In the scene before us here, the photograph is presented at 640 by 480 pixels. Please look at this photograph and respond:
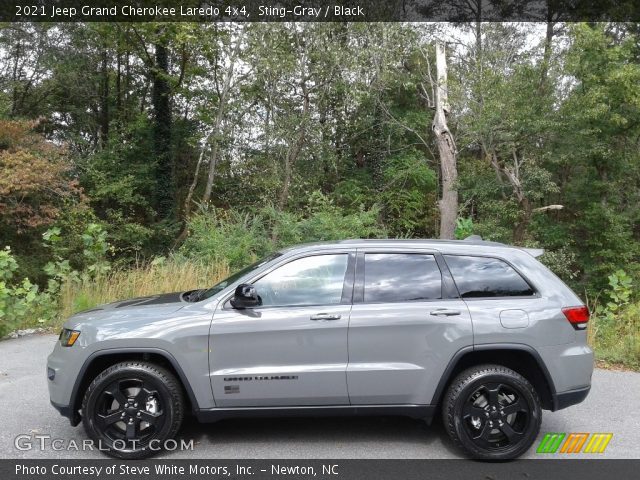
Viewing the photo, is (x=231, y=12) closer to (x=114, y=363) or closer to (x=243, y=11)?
(x=243, y=11)

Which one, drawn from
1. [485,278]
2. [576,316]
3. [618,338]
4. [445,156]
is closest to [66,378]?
[485,278]

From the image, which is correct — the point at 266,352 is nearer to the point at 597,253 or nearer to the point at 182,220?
the point at 597,253

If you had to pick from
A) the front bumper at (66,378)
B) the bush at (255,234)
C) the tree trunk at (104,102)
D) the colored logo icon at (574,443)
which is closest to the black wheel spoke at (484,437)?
the colored logo icon at (574,443)

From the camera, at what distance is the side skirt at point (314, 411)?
406 centimetres

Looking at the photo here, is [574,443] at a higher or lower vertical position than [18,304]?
lower

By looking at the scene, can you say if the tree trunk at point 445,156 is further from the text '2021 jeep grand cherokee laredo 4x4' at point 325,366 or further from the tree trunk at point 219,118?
the text '2021 jeep grand cherokee laredo 4x4' at point 325,366

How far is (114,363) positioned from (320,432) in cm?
185

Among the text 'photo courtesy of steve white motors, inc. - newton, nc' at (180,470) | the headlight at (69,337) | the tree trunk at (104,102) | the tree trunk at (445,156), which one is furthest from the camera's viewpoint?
the tree trunk at (104,102)

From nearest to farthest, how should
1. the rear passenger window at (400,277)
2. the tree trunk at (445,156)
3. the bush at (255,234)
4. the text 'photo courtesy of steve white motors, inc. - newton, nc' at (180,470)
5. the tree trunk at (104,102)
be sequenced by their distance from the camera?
the text 'photo courtesy of steve white motors, inc. - newton, nc' at (180,470) < the rear passenger window at (400,277) < the bush at (255,234) < the tree trunk at (445,156) < the tree trunk at (104,102)

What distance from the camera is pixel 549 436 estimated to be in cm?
448

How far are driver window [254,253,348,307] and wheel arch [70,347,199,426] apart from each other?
2.82 feet

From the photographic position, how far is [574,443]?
4.36m

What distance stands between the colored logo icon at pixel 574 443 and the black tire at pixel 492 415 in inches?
15.6

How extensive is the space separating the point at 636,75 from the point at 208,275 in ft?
42.1
